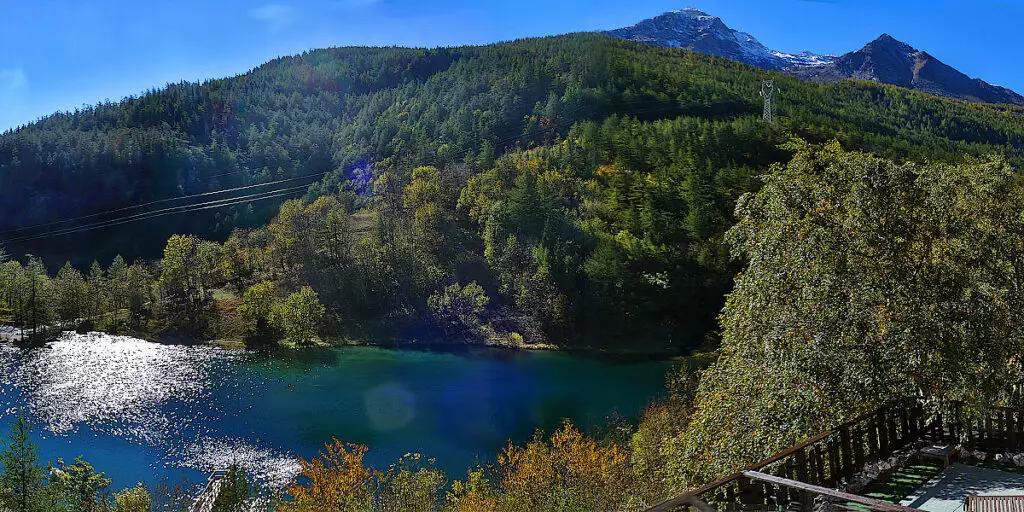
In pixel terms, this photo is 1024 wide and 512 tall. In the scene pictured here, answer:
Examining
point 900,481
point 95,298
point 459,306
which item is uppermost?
point 900,481

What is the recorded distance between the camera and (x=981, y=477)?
8.63 m

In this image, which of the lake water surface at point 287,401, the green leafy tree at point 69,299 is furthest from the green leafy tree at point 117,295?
the lake water surface at point 287,401

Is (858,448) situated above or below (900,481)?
above

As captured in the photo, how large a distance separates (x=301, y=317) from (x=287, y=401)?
20.1 m

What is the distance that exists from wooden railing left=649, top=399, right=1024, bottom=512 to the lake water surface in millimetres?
29640

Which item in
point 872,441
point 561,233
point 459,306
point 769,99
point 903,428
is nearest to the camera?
point 872,441

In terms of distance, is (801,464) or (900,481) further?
(900,481)

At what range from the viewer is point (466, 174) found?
93.2 m

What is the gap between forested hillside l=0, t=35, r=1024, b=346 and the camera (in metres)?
69.8

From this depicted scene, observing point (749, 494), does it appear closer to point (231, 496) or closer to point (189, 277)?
point (231, 496)

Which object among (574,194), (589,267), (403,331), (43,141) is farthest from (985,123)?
(43,141)

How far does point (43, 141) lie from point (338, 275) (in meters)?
87.2

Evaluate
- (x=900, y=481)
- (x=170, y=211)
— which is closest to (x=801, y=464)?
(x=900, y=481)

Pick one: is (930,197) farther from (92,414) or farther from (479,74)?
(479,74)
